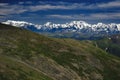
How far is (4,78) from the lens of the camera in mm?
196250

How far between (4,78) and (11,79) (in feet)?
17.6

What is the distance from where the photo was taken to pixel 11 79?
19912cm
